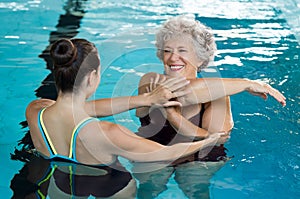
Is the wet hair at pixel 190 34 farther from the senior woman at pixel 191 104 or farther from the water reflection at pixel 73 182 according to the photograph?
the water reflection at pixel 73 182

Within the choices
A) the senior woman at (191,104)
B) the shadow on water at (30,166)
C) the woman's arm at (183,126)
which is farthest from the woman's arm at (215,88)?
the shadow on water at (30,166)

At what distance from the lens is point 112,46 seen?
6.31 metres

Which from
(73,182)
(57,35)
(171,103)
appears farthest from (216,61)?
(73,182)

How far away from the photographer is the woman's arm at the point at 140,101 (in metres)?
2.84

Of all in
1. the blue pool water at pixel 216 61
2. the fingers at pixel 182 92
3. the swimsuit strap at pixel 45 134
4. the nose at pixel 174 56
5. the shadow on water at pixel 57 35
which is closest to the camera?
the swimsuit strap at pixel 45 134

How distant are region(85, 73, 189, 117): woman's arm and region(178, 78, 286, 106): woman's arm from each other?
0.29 ft

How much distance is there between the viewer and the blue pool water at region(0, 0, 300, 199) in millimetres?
3412

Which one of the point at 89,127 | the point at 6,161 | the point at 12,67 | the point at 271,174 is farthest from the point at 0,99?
the point at 271,174

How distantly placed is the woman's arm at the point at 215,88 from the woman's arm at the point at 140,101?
88 millimetres

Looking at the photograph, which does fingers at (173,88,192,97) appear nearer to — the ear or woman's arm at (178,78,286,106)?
woman's arm at (178,78,286,106)

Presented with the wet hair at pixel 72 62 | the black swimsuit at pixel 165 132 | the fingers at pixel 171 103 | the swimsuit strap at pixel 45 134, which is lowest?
the black swimsuit at pixel 165 132

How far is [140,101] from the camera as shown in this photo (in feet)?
9.32

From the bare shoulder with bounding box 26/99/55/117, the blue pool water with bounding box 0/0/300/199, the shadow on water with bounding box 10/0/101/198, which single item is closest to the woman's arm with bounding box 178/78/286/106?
the blue pool water with bounding box 0/0/300/199

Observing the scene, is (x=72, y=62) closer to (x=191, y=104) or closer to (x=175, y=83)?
(x=175, y=83)
